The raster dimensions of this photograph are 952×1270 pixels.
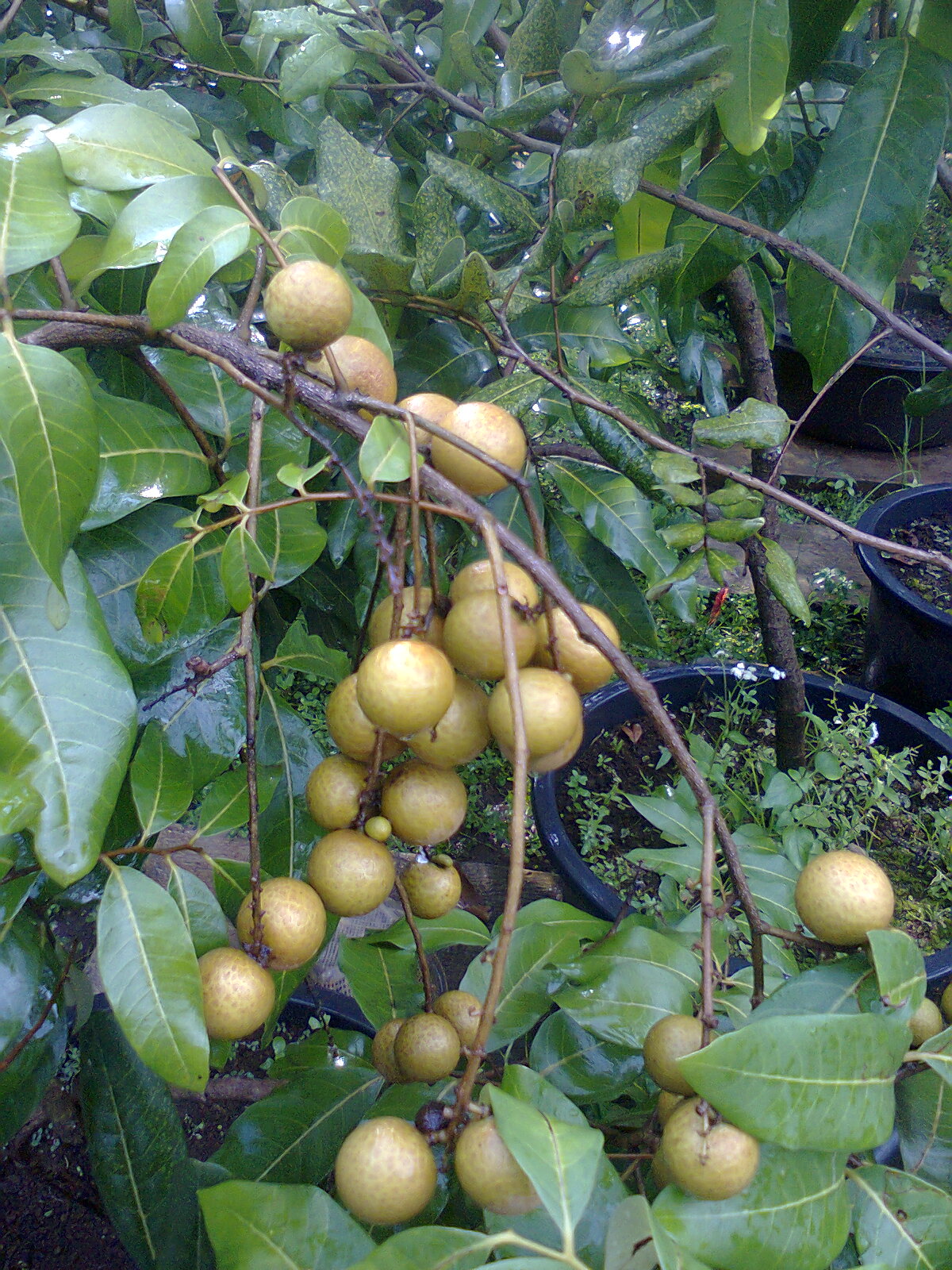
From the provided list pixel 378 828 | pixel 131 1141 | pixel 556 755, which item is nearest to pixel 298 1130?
pixel 131 1141

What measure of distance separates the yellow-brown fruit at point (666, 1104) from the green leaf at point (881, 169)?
74 cm

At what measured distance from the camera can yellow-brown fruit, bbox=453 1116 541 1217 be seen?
406 millimetres

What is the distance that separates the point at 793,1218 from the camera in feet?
1.53

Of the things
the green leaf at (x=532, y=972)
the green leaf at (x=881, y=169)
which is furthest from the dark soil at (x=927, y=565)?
the green leaf at (x=532, y=972)

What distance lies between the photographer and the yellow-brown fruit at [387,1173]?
43 cm

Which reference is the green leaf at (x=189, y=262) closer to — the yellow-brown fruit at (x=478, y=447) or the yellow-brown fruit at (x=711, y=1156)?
the yellow-brown fruit at (x=478, y=447)

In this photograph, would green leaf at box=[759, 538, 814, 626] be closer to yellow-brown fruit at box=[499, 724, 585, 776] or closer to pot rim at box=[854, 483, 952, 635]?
yellow-brown fruit at box=[499, 724, 585, 776]

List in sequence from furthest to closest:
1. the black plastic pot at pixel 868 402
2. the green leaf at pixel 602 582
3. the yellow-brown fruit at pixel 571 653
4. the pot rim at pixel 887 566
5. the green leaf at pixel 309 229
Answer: the black plastic pot at pixel 868 402
the pot rim at pixel 887 566
the green leaf at pixel 602 582
the green leaf at pixel 309 229
the yellow-brown fruit at pixel 571 653

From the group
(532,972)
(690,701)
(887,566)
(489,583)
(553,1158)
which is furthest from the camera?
(887,566)

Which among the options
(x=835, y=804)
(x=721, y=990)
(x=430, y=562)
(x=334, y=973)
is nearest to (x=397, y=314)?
(x=430, y=562)

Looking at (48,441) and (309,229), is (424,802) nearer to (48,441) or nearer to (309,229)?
(48,441)

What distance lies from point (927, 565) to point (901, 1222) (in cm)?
232

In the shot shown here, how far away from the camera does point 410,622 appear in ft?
1.49

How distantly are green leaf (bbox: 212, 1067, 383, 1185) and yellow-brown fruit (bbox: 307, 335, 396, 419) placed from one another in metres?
0.58
